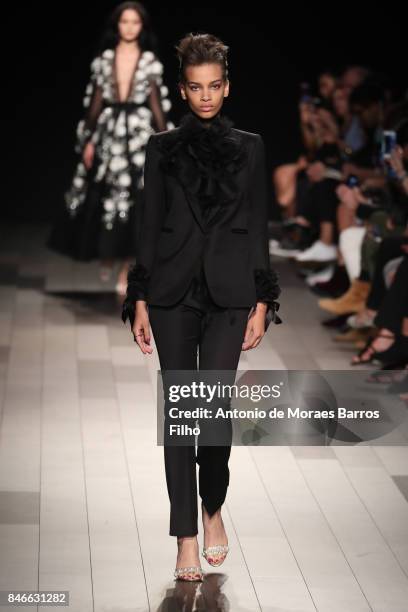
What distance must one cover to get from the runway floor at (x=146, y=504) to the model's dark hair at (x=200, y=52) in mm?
1158

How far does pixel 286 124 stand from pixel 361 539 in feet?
29.8

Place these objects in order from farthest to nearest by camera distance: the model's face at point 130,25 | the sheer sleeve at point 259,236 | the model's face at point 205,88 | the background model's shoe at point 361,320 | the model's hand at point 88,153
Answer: the model's hand at point 88,153 < the model's face at point 130,25 < the background model's shoe at point 361,320 < the sheer sleeve at point 259,236 < the model's face at point 205,88

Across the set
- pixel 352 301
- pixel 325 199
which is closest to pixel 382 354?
pixel 352 301

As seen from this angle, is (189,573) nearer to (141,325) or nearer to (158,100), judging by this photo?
(141,325)

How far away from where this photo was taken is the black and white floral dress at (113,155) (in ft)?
21.9

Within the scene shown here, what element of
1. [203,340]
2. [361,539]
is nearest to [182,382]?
[203,340]

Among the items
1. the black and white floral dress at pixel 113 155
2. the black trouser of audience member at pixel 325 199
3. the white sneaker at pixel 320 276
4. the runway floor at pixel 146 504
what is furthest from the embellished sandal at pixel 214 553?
the black trouser of audience member at pixel 325 199

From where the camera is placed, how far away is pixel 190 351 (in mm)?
3166

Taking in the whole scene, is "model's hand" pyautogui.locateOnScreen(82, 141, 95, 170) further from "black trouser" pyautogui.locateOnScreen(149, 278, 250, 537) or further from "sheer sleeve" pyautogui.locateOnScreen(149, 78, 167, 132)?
"black trouser" pyautogui.locateOnScreen(149, 278, 250, 537)

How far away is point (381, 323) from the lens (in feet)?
17.3

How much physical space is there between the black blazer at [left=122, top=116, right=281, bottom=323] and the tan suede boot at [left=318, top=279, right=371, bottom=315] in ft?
9.80

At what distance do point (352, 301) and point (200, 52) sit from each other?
321cm

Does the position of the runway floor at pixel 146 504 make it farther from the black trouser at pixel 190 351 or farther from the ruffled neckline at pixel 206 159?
the ruffled neckline at pixel 206 159

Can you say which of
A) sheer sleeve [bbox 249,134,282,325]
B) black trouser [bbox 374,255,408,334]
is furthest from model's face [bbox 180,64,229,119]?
black trouser [bbox 374,255,408,334]
